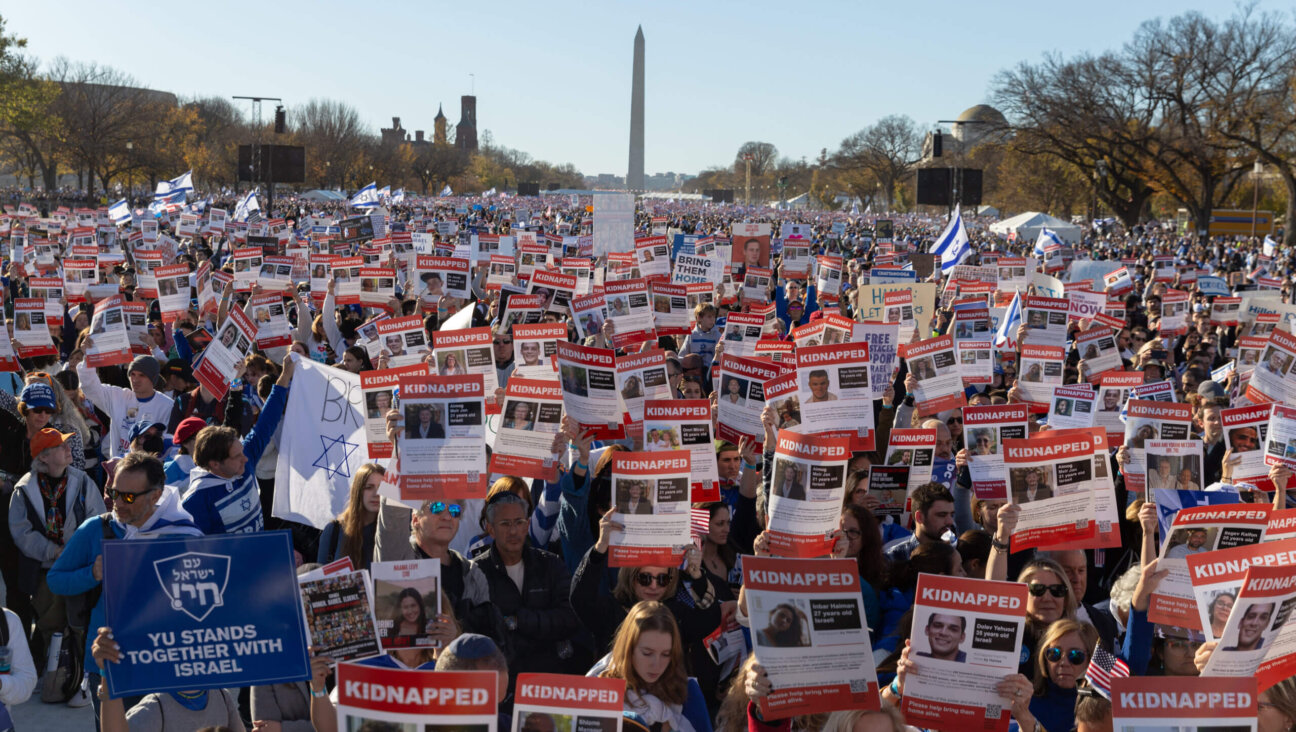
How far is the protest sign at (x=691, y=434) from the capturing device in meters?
6.28

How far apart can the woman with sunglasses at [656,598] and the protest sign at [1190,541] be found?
1771 mm

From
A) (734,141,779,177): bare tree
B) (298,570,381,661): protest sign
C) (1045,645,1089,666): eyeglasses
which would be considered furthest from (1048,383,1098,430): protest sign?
(734,141,779,177): bare tree

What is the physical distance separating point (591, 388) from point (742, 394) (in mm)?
1098

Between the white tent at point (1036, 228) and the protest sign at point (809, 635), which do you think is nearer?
the protest sign at point (809, 635)

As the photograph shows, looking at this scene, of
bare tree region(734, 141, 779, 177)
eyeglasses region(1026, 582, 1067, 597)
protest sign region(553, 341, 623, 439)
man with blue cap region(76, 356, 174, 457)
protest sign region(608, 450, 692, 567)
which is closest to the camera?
eyeglasses region(1026, 582, 1067, 597)

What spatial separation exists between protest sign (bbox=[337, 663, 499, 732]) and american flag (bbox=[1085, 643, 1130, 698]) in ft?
8.08

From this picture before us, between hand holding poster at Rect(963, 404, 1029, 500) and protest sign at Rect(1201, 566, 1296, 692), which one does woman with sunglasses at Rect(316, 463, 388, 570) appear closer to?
hand holding poster at Rect(963, 404, 1029, 500)

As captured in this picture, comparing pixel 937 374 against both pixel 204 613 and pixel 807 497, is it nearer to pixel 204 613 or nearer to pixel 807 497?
pixel 807 497

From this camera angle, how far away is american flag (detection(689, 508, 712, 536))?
5.82 m

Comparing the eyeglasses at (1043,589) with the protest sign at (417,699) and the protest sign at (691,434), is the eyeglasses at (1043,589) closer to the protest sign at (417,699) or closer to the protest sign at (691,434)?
the protest sign at (691,434)

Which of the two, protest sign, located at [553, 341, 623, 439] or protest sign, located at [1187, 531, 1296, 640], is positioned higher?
protest sign, located at [553, 341, 623, 439]

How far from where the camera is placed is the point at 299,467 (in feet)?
24.9

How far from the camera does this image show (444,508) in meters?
5.84

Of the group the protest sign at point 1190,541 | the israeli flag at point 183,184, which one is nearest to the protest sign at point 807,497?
the protest sign at point 1190,541
